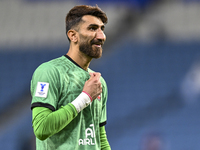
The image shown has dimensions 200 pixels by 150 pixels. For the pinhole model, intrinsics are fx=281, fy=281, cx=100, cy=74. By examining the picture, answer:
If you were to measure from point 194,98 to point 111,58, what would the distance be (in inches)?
99.1

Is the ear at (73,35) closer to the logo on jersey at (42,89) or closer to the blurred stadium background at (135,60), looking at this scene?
the logo on jersey at (42,89)

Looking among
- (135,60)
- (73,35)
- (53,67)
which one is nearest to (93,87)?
(53,67)

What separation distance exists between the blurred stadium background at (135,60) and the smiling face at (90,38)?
16.7 ft

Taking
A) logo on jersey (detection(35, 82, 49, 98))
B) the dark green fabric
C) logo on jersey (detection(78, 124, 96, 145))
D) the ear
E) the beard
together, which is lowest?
logo on jersey (detection(78, 124, 96, 145))

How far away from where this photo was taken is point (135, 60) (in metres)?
7.87

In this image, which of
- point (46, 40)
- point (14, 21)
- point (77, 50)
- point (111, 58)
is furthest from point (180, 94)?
point (77, 50)

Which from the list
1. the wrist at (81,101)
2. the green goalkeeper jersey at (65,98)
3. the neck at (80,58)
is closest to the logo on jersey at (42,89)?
the green goalkeeper jersey at (65,98)

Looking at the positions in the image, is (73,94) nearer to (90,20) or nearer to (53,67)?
(53,67)

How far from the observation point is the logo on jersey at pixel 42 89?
5.59 ft

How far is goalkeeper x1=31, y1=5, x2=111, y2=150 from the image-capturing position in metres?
1.67

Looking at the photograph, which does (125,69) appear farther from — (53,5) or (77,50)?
(77,50)

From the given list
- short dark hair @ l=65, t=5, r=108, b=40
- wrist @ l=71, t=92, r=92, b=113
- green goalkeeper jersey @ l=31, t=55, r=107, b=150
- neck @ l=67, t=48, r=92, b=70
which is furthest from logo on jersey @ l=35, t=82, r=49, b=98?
short dark hair @ l=65, t=5, r=108, b=40

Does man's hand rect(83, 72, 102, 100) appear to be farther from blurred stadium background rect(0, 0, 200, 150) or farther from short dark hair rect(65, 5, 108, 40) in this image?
blurred stadium background rect(0, 0, 200, 150)

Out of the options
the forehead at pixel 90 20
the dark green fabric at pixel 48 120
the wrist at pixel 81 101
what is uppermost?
the forehead at pixel 90 20
